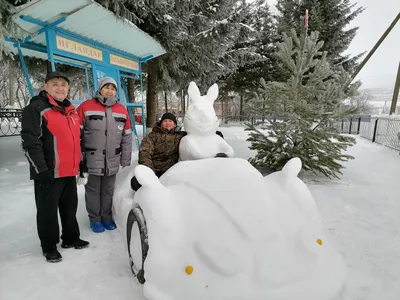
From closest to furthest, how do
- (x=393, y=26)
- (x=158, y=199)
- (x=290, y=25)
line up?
(x=158, y=199)
(x=393, y=26)
(x=290, y=25)

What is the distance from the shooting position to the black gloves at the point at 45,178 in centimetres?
270

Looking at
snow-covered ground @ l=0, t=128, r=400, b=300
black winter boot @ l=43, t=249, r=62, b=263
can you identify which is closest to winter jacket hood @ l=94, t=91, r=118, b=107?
snow-covered ground @ l=0, t=128, r=400, b=300

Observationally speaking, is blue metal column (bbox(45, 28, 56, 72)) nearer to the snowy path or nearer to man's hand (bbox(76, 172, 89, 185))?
man's hand (bbox(76, 172, 89, 185))

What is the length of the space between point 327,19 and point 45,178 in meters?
17.5

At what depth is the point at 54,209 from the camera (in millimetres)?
2980

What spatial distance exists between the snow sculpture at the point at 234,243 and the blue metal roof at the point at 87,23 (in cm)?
348

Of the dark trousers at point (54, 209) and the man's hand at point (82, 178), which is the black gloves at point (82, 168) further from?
the dark trousers at point (54, 209)

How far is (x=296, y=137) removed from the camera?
5.95 meters

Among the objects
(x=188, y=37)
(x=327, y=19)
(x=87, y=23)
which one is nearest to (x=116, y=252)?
(x=87, y=23)

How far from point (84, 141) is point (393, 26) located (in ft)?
44.9

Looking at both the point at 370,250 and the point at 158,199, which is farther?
the point at 370,250

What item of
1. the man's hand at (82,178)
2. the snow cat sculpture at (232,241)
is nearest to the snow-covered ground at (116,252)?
the snow cat sculpture at (232,241)

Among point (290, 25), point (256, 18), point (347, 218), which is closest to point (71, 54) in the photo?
point (347, 218)

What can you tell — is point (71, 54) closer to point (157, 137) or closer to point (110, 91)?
point (110, 91)
